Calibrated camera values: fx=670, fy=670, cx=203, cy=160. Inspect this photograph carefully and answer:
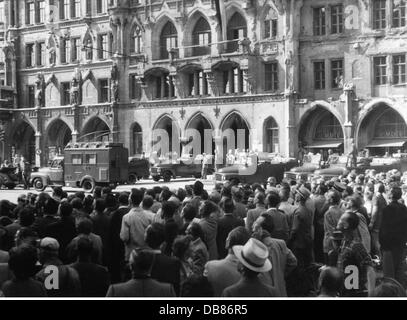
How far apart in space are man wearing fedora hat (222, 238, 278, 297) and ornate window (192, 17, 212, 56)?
139 ft

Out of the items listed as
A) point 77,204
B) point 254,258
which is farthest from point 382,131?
point 254,258

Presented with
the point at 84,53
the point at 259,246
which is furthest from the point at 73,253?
the point at 84,53

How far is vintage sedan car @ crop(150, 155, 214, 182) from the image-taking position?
1575 inches

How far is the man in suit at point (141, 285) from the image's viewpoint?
239 inches

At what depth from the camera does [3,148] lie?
57000mm

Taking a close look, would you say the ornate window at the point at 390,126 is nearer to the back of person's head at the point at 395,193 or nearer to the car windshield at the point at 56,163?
the car windshield at the point at 56,163

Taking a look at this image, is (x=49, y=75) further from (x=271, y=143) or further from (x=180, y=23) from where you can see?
(x=271, y=143)

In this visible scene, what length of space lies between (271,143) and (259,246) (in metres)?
38.8

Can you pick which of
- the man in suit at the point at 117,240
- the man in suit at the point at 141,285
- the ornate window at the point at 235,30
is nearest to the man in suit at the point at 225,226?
the man in suit at the point at 117,240

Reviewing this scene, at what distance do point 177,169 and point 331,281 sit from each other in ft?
114

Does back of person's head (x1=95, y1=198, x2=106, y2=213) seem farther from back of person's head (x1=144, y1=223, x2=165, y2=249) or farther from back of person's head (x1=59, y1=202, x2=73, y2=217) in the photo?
back of person's head (x1=144, y1=223, x2=165, y2=249)

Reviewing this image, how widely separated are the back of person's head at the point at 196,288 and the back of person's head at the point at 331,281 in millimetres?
1039
